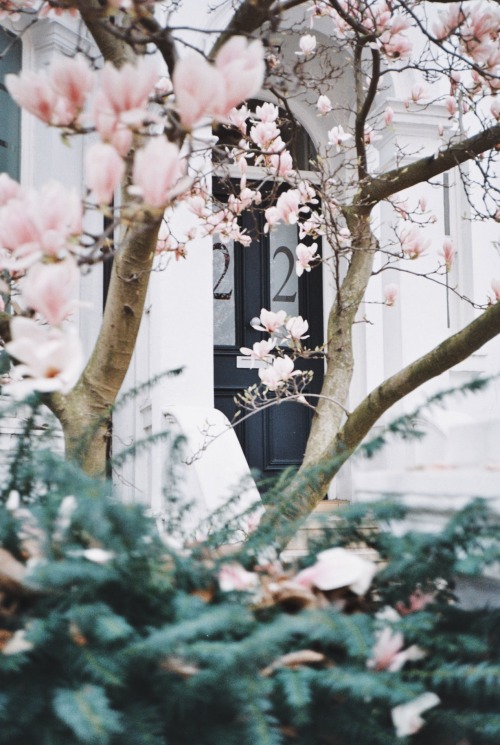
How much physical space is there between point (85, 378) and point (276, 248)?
153 inches

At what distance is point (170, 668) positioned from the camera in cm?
48

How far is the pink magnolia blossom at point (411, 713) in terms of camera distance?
502mm

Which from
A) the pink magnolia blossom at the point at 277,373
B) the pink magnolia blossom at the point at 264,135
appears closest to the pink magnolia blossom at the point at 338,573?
the pink magnolia blossom at the point at 277,373

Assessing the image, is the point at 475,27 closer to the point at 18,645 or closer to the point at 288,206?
the point at 288,206

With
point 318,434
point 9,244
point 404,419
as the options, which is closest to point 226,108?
point 9,244

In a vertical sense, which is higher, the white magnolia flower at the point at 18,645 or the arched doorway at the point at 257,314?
the arched doorway at the point at 257,314

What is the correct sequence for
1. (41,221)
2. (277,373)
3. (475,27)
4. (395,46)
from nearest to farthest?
(41,221) → (475,27) → (395,46) → (277,373)

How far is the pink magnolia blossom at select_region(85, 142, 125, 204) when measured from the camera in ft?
2.43

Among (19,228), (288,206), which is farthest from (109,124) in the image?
(288,206)

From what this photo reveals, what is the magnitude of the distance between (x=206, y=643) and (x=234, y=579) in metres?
0.11

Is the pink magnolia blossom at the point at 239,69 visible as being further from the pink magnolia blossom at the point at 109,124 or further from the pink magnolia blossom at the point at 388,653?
the pink magnolia blossom at the point at 388,653

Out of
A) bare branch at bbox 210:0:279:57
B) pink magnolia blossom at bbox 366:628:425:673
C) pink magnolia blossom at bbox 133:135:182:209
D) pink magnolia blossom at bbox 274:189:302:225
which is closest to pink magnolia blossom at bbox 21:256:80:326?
pink magnolia blossom at bbox 133:135:182:209

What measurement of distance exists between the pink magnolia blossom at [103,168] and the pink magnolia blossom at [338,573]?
438 millimetres

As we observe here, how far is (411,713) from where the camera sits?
1.65 feet
